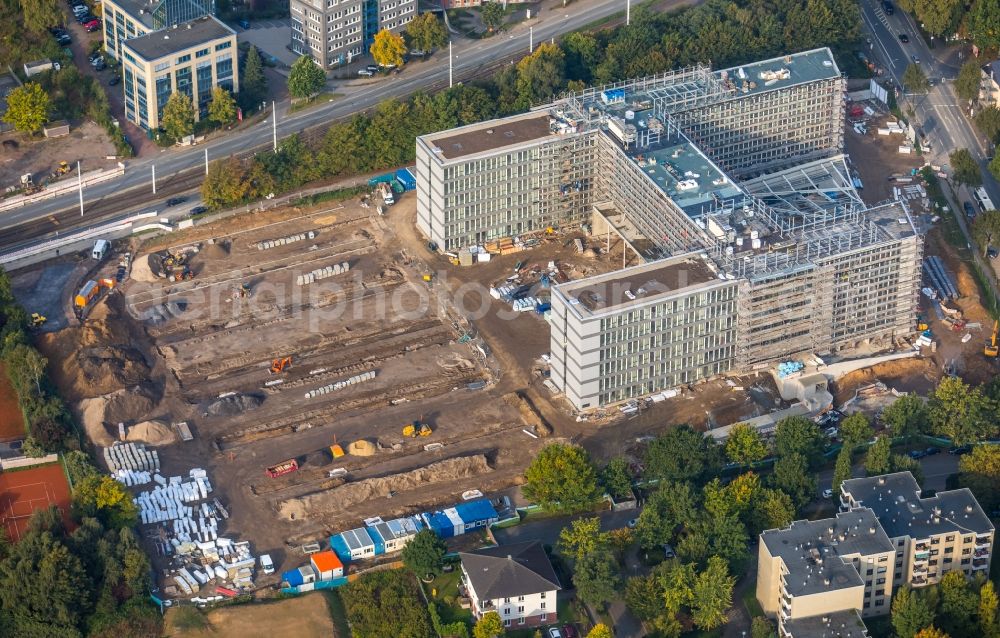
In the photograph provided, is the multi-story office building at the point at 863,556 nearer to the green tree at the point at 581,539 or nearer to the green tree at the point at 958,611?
the green tree at the point at 958,611

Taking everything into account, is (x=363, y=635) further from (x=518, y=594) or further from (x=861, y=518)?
(x=861, y=518)

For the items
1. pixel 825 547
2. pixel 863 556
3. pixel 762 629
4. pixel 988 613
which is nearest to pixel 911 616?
pixel 863 556

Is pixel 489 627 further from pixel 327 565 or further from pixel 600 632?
pixel 327 565

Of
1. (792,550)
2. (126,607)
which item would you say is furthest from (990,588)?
(126,607)

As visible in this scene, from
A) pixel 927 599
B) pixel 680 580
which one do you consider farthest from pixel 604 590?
pixel 927 599

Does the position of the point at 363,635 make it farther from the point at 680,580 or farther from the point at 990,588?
the point at 990,588

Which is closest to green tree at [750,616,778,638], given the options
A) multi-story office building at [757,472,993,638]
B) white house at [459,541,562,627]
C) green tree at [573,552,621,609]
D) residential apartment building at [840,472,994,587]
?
multi-story office building at [757,472,993,638]

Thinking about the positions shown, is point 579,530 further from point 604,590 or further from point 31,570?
point 31,570
